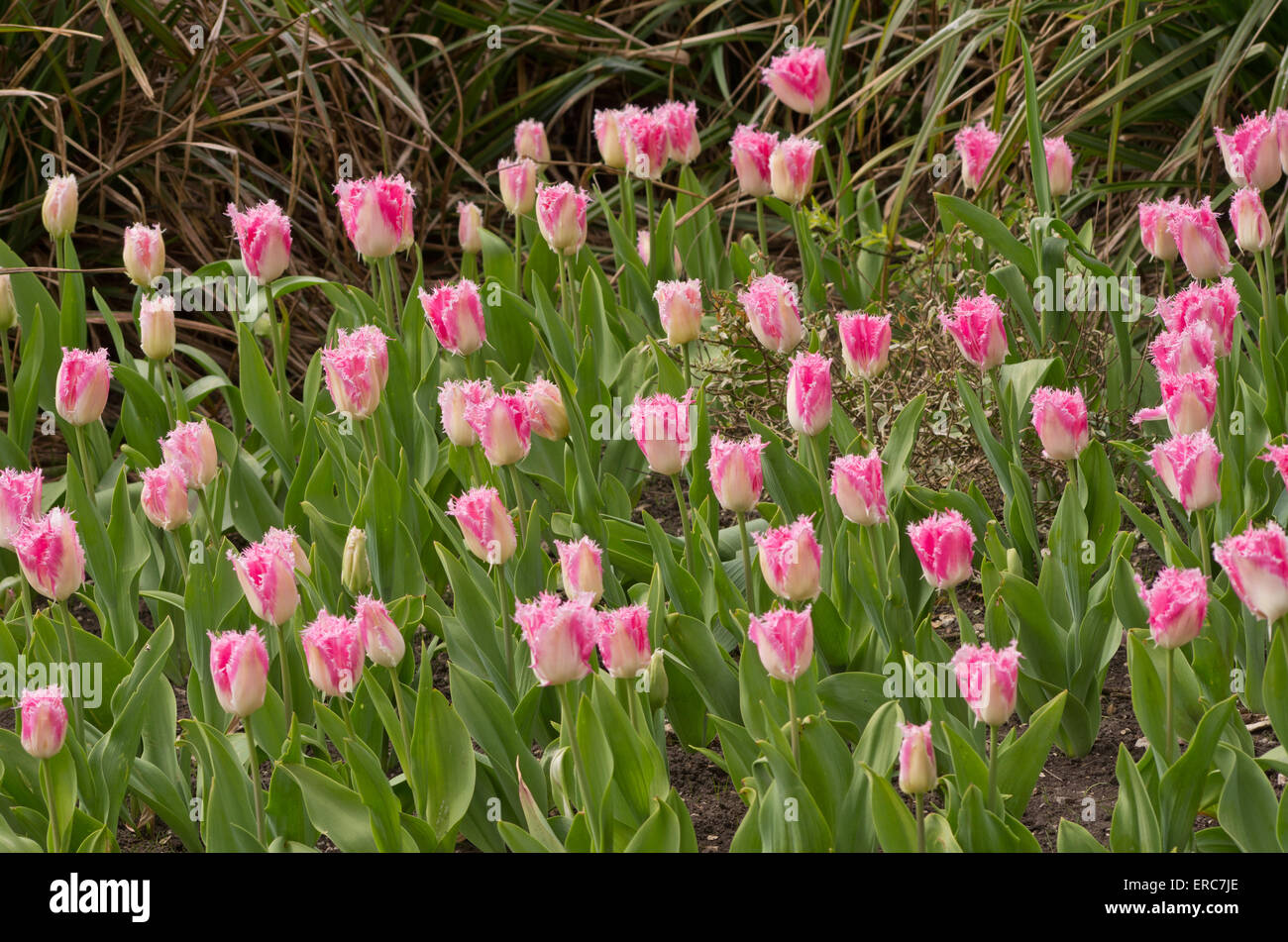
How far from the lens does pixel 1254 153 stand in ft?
6.90

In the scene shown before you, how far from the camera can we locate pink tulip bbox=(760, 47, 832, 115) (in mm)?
2658

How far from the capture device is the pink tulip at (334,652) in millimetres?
1493

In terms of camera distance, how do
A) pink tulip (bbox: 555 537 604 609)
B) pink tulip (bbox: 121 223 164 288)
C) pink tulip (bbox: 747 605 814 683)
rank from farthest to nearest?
1. pink tulip (bbox: 121 223 164 288)
2. pink tulip (bbox: 555 537 604 609)
3. pink tulip (bbox: 747 605 814 683)

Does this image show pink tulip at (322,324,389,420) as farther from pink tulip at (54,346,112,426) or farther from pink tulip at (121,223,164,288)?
pink tulip at (121,223,164,288)

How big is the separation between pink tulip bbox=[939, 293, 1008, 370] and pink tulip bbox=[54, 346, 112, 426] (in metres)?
1.09

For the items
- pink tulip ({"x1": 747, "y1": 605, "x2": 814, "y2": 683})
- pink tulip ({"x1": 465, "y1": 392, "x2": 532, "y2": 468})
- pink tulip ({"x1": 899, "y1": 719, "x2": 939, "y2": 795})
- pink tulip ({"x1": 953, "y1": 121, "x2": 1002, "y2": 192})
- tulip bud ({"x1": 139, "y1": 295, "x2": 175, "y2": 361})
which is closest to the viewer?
pink tulip ({"x1": 899, "y1": 719, "x2": 939, "y2": 795})

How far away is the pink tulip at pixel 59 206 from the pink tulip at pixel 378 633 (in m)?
1.23

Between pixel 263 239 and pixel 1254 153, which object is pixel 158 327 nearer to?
pixel 263 239

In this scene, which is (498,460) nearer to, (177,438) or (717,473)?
(717,473)

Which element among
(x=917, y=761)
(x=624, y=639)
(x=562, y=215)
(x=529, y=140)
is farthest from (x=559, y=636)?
(x=529, y=140)

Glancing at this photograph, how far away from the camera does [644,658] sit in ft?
4.73

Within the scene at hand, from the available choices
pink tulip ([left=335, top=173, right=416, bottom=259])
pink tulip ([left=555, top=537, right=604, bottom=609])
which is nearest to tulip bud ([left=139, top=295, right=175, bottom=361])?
pink tulip ([left=335, top=173, right=416, bottom=259])

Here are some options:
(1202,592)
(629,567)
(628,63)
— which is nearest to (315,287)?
(628,63)

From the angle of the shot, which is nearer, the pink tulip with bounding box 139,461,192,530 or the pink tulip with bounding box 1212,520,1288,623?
the pink tulip with bounding box 1212,520,1288,623
